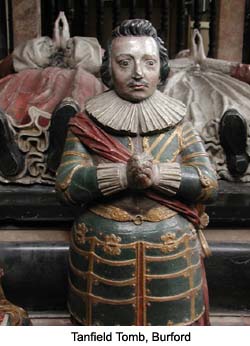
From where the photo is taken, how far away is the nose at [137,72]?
160 cm

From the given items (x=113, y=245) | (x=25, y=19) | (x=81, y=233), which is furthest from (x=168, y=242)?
(x=25, y=19)

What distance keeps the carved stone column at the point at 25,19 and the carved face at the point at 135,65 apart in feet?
8.26

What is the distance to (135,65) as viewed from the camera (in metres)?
1.61

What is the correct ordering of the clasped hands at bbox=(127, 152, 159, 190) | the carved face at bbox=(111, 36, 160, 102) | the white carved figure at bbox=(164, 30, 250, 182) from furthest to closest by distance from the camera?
the white carved figure at bbox=(164, 30, 250, 182), the carved face at bbox=(111, 36, 160, 102), the clasped hands at bbox=(127, 152, 159, 190)


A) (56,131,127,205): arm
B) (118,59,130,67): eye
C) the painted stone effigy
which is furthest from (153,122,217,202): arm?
(118,59,130,67): eye

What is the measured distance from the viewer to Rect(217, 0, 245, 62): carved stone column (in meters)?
4.05

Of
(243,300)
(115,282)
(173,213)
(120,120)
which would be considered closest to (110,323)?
(115,282)

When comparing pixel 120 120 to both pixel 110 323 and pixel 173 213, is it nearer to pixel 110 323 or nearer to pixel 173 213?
pixel 173 213

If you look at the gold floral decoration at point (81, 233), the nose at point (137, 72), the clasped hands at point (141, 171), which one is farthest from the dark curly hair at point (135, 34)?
the gold floral decoration at point (81, 233)

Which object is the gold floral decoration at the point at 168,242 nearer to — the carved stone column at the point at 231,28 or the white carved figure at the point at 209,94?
the white carved figure at the point at 209,94

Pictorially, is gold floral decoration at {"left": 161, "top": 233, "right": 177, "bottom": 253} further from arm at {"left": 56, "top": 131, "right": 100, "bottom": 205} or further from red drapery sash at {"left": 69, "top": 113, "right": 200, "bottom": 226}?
arm at {"left": 56, "top": 131, "right": 100, "bottom": 205}

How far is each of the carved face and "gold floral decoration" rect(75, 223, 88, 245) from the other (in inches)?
16.5

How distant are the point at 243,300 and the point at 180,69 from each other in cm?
143

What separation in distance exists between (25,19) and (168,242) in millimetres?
2845
